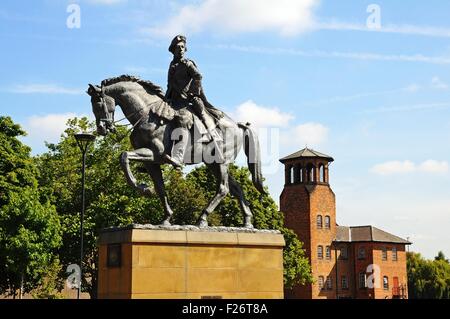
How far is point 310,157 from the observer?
278 feet

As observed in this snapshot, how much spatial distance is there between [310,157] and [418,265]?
33502 mm

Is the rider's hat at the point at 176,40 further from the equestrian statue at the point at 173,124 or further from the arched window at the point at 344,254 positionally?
the arched window at the point at 344,254

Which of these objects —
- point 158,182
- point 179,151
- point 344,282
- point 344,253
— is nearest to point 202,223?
point 158,182

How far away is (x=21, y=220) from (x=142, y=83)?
23.7 metres

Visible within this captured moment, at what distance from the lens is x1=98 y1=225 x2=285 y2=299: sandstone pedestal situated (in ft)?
44.0

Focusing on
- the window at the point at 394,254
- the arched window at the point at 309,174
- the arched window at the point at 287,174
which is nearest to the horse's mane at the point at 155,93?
the arched window at the point at 309,174

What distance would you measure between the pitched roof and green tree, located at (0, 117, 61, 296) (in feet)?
186

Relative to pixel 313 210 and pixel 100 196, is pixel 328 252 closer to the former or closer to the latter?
pixel 313 210

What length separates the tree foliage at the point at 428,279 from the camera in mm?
101250

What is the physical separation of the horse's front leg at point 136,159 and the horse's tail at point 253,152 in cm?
289

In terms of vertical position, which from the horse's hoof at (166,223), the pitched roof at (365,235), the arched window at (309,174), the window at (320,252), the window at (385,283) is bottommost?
the horse's hoof at (166,223)

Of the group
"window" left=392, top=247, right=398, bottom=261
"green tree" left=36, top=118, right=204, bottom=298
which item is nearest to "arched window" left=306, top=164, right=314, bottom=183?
"window" left=392, top=247, right=398, bottom=261

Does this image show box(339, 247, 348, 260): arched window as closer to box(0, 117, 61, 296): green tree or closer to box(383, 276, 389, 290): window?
box(383, 276, 389, 290): window

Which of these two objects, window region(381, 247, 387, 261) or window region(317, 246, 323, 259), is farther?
window region(381, 247, 387, 261)
